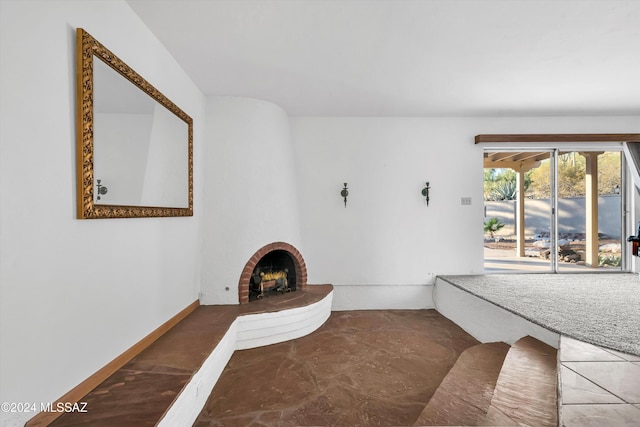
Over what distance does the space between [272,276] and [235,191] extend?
118 centimetres

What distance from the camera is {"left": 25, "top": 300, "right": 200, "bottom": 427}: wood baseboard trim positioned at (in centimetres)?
131

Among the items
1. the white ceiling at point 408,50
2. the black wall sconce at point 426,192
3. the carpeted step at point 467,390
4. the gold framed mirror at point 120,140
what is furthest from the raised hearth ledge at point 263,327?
the white ceiling at point 408,50

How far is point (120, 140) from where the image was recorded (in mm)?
1771

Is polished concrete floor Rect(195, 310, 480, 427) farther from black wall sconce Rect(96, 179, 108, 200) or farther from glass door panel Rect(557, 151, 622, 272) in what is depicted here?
glass door panel Rect(557, 151, 622, 272)

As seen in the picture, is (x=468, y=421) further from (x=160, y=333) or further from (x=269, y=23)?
(x=269, y=23)

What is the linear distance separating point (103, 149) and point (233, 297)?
2148 millimetres

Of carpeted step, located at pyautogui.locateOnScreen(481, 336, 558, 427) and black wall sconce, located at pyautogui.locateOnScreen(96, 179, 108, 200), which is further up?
black wall sconce, located at pyautogui.locateOnScreen(96, 179, 108, 200)

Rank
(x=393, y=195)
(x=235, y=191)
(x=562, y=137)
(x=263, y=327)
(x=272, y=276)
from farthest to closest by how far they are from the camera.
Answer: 1. (x=393, y=195)
2. (x=562, y=137)
3. (x=272, y=276)
4. (x=235, y=191)
5. (x=263, y=327)

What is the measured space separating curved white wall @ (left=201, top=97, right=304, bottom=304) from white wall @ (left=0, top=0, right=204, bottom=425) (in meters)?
1.33

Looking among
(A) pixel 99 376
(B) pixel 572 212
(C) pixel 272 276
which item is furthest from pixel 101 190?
(B) pixel 572 212

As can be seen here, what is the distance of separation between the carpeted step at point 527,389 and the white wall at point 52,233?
223cm

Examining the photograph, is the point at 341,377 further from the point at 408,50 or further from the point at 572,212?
the point at 572,212

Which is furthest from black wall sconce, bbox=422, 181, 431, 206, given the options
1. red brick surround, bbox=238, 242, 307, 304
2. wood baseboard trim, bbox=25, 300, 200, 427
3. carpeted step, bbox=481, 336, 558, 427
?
wood baseboard trim, bbox=25, 300, 200, 427

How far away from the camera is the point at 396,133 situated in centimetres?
425
